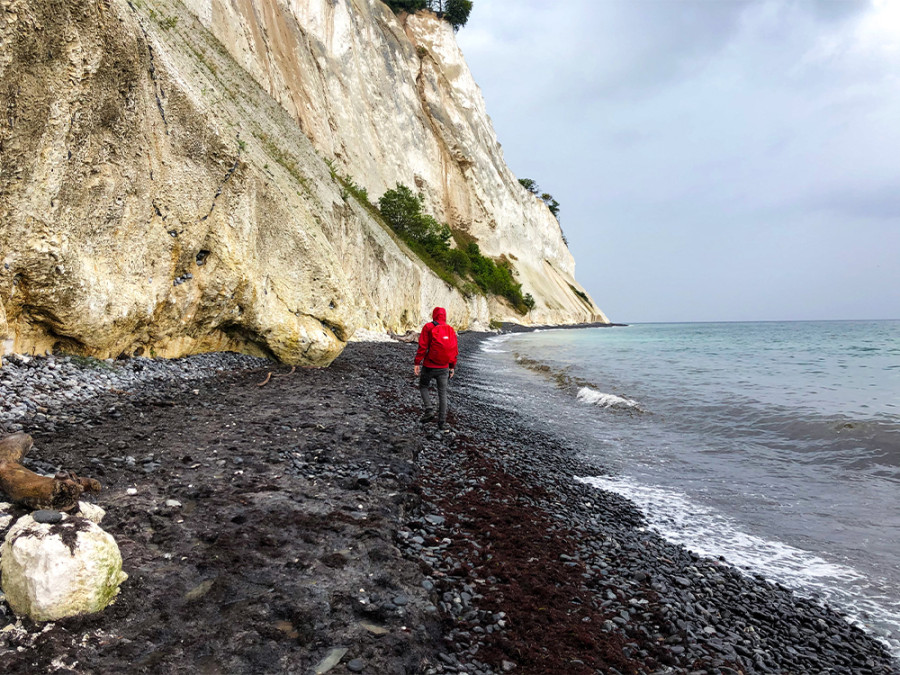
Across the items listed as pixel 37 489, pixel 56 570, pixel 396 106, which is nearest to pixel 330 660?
pixel 56 570

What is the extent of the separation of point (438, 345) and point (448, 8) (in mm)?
70746

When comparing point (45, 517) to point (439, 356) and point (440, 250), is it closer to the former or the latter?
point (439, 356)

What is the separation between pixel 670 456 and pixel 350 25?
1813 inches

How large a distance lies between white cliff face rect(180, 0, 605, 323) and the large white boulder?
86.6 ft

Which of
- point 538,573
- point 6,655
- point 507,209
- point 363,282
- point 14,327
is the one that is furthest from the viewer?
point 507,209

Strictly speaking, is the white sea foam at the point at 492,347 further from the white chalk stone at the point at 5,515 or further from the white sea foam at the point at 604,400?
the white chalk stone at the point at 5,515

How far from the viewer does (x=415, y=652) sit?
3.02 meters

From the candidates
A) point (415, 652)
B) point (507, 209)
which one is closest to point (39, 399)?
point (415, 652)

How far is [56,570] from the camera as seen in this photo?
9.00 feet

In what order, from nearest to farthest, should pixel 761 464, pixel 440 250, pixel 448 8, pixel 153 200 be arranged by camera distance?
pixel 761 464 < pixel 153 200 < pixel 440 250 < pixel 448 8

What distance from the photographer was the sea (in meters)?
5.18

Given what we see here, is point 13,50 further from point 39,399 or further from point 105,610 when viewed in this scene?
point 105,610

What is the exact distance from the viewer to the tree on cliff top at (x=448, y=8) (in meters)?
60.7

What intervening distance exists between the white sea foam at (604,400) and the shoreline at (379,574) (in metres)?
7.80
